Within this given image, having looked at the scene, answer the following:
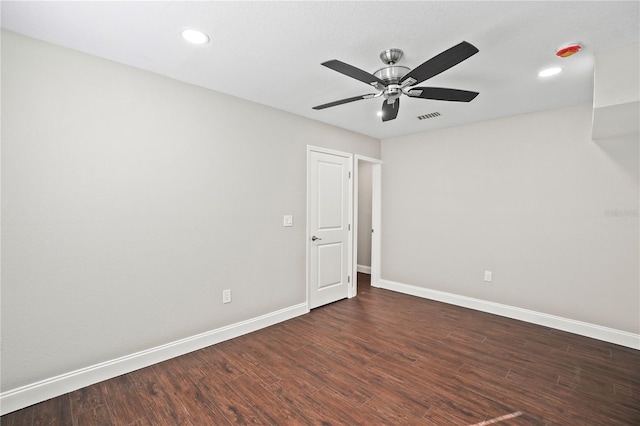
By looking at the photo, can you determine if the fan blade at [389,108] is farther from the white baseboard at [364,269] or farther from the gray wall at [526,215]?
the white baseboard at [364,269]

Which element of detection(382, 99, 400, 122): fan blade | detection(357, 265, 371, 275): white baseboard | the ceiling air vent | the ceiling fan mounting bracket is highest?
the ceiling air vent

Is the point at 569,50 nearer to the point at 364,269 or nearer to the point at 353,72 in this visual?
the point at 353,72

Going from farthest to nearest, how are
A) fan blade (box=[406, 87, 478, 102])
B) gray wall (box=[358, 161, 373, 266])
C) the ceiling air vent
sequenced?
gray wall (box=[358, 161, 373, 266]) → the ceiling air vent → fan blade (box=[406, 87, 478, 102])

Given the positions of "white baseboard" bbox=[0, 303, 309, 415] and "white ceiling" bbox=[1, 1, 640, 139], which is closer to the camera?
"white ceiling" bbox=[1, 1, 640, 139]

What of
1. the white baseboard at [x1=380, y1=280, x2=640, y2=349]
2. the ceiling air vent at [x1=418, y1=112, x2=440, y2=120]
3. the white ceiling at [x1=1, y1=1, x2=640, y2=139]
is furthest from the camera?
the ceiling air vent at [x1=418, y1=112, x2=440, y2=120]

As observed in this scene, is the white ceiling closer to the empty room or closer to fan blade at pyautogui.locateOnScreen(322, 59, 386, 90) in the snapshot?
the empty room

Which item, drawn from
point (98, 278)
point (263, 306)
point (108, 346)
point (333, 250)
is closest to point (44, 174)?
point (98, 278)

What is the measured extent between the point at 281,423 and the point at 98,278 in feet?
5.85

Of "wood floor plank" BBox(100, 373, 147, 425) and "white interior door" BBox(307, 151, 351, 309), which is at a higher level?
"white interior door" BBox(307, 151, 351, 309)

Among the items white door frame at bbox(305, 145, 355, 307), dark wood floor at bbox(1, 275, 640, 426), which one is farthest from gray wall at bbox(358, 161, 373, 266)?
dark wood floor at bbox(1, 275, 640, 426)

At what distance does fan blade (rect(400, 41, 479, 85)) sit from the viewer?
5.33ft

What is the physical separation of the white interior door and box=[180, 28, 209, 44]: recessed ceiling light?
1.99 metres

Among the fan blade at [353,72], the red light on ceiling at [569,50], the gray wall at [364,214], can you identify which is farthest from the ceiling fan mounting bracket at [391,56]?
the gray wall at [364,214]

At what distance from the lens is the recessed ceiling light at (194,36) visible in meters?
1.96
